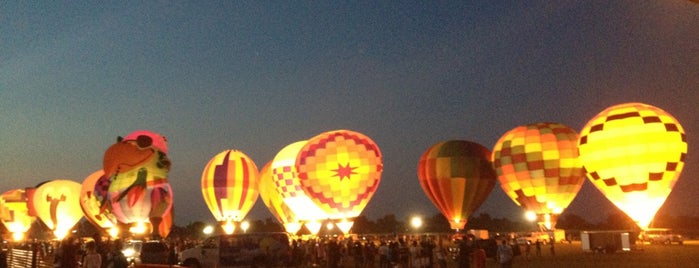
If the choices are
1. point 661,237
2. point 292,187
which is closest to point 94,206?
point 292,187

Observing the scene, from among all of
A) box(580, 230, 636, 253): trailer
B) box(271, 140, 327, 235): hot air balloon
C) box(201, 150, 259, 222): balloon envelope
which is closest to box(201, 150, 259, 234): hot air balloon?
box(201, 150, 259, 222): balloon envelope

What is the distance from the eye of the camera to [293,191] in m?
38.0

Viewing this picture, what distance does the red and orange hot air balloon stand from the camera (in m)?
31.6

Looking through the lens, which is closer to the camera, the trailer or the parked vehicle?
the trailer

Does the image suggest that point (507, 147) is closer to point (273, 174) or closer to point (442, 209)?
point (442, 209)

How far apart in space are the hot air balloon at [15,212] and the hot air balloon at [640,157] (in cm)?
4784

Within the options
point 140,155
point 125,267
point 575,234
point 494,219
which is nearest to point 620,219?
point 494,219

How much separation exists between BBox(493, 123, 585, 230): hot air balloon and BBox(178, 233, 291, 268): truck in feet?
59.9

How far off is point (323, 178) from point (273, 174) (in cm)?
813

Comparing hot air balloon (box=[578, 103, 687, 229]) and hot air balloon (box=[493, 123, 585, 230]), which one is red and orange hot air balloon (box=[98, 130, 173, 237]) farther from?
hot air balloon (box=[578, 103, 687, 229])

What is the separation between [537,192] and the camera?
32688 mm

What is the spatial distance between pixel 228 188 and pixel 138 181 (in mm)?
9807

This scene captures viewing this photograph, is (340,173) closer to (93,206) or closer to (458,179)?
(458,179)

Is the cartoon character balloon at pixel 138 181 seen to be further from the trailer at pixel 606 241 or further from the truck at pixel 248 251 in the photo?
the trailer at pixel 606 241
